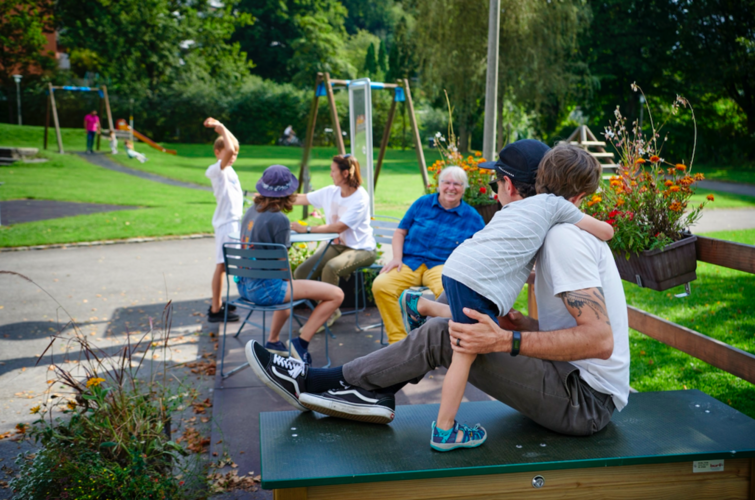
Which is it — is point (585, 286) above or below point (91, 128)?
below

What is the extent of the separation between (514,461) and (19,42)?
4203 cm

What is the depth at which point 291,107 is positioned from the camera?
40.1 meters

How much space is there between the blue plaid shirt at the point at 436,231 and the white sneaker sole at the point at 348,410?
2.43m

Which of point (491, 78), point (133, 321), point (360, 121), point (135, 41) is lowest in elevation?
point (133, 321)

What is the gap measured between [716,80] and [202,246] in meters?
26.4

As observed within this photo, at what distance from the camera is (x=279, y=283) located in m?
4.66

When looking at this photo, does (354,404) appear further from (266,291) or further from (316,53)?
(316,53)

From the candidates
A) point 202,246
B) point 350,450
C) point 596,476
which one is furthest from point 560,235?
point 202,246

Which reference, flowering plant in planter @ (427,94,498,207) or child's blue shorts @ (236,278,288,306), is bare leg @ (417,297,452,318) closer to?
child's blue shorts @ (236,278,288,306)

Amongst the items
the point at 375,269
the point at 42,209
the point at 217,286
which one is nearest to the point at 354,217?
the point at 375,269

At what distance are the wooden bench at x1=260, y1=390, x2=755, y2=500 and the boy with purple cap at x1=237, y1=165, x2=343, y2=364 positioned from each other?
1.94 metres

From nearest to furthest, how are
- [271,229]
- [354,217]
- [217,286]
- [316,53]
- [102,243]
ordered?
[271,229] < [354,217] < [217,286] < [102,243] < [316,53]

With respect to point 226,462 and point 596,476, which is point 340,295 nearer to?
point 226,462

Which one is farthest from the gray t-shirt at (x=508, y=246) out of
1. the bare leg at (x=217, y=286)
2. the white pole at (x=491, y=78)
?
the white pole at (x=491, y=78)
